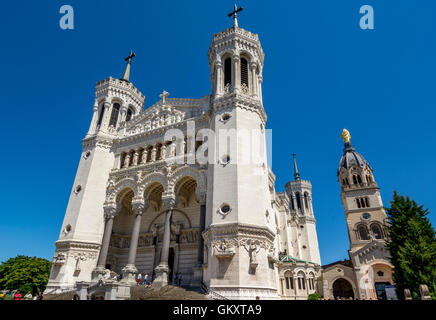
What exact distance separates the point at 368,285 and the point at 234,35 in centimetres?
3725

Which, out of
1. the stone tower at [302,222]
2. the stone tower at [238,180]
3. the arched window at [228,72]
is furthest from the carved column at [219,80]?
the stone tower at [302,222]

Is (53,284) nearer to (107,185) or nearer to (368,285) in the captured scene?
(107,185)

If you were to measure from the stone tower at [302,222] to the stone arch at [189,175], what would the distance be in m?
28.2

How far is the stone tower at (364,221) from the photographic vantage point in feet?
121

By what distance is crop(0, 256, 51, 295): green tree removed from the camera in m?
40.9

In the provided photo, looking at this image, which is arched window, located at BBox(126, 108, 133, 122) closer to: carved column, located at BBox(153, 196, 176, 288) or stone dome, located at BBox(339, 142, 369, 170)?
carved column, located at BBox(153, 196, 176, 288)

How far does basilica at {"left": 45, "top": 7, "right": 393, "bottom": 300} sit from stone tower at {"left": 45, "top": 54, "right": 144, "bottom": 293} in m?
0.11

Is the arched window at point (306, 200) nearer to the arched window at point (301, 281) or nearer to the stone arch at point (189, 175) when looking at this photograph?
the arched window at point (301, 281)

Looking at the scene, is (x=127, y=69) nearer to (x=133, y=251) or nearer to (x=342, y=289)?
(x=133, y=251)

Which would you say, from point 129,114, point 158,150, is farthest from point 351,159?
point 129,114

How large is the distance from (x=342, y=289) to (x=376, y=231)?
1638cm

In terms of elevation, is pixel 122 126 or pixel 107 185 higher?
pixel 122 126

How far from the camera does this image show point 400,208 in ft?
71.8
